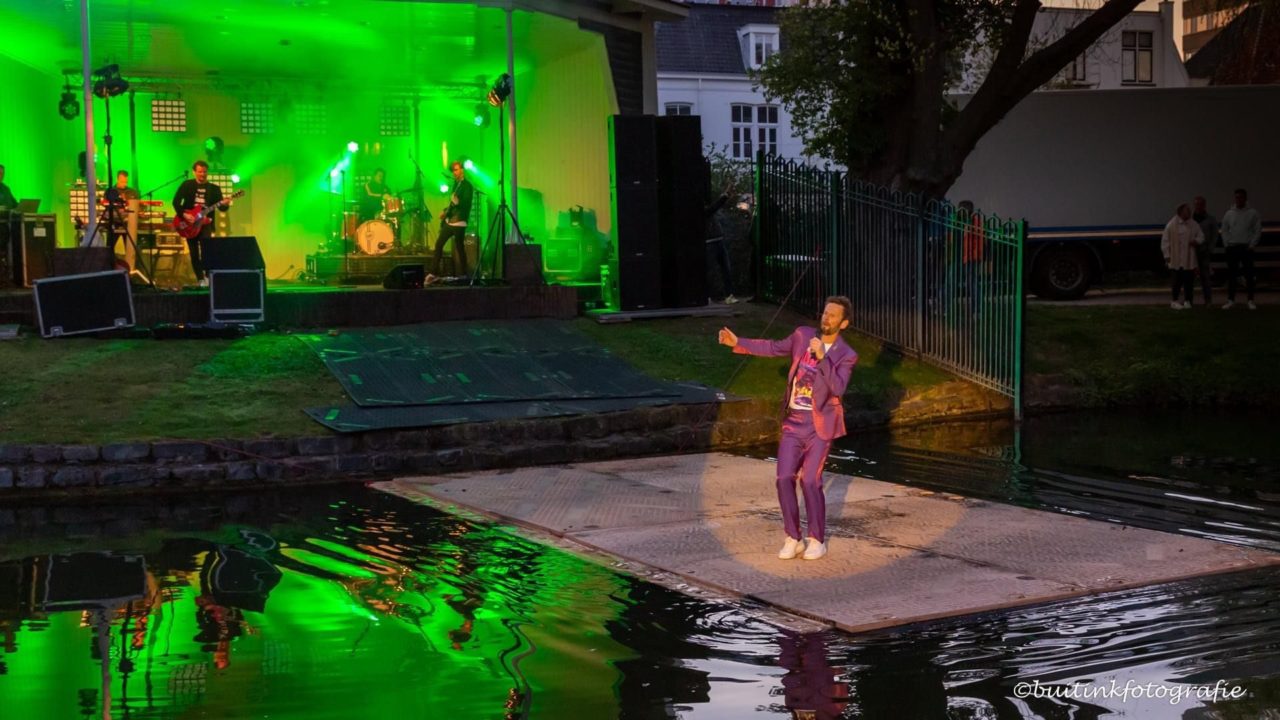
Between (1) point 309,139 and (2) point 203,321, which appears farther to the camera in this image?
(1) point 309,139

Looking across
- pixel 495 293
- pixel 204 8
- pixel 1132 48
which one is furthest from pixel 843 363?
pixel 1132 48

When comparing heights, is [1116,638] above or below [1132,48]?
below

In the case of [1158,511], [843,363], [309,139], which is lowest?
[1158,511]

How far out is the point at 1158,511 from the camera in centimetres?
964

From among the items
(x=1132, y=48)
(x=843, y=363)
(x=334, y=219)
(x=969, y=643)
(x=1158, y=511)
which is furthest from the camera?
(x=1132, y=48)

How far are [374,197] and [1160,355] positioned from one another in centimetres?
1237

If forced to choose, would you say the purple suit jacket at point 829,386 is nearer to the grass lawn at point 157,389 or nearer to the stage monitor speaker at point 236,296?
the grass lawn at point 157,389

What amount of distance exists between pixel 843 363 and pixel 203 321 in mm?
10148

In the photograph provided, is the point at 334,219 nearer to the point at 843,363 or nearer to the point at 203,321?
the point at 203,321

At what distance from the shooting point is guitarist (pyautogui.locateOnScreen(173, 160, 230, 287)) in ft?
62.3

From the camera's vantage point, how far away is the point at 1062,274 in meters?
23.9

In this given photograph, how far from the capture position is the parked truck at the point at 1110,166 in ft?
77.4

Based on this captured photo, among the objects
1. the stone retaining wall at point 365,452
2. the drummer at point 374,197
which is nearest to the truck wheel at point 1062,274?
the drummer at point 374,197

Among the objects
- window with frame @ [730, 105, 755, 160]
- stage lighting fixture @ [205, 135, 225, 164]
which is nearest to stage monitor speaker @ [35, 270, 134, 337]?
stage lighting fixture @ [205, 135, 225, 164]
